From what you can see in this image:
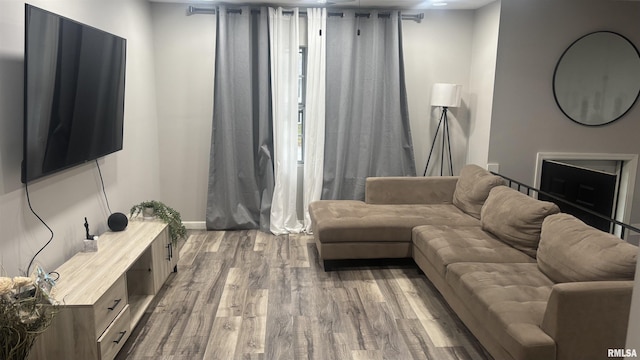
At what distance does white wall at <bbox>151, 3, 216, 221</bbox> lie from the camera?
4.89 metres

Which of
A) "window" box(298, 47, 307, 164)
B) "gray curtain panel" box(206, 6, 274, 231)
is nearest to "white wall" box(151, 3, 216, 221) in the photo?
"gray curtain panel" box(206, 6, 274, 231)

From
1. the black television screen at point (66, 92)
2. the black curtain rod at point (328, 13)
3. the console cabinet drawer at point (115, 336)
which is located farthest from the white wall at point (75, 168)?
the console cabinet drawer at point (115, 336)

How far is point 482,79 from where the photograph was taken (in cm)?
490

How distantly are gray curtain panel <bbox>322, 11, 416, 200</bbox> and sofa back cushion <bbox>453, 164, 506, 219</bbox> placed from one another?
0.82 m

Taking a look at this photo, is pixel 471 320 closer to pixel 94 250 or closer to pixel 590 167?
pixel 94 250

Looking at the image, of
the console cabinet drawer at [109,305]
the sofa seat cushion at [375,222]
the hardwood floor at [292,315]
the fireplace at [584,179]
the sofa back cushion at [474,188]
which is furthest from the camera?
the fireplace at [584,179]

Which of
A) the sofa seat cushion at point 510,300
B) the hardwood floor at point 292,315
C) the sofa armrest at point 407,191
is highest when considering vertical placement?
the sofa armrest at point 407,191

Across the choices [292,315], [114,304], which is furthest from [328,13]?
[114,304]

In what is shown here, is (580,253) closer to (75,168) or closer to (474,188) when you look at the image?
(474,188)

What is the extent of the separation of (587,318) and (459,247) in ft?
3.86

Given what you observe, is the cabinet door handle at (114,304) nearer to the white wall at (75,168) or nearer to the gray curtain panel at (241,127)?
the white wall at (75,168)

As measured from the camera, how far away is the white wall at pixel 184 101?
4895 millimetres

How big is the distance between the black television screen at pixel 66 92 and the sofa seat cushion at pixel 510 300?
2580 mm

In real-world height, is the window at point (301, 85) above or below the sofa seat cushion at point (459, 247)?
above
